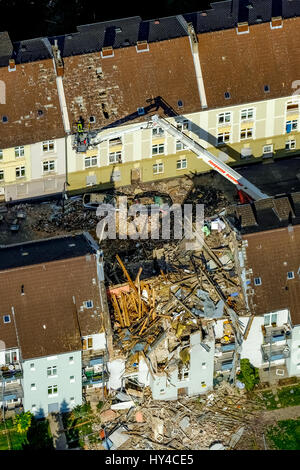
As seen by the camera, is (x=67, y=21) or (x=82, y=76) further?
(x=67, y=21)

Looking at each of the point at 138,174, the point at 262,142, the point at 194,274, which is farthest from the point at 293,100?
the point at 194,274

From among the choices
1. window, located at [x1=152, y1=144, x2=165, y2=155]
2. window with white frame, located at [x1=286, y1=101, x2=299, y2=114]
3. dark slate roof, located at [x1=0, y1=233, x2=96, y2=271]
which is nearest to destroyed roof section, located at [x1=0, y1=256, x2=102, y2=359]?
dark slate roof, located at [x1=0, y1=233, x2=96, y2=271]

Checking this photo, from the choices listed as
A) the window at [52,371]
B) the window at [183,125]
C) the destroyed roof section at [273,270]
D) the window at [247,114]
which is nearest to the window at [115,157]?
the window at [183,125]

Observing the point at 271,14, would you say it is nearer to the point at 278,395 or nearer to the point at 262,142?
the point at 262,142

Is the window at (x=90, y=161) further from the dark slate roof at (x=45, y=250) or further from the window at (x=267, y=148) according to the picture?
the window at (x=267, y=148)

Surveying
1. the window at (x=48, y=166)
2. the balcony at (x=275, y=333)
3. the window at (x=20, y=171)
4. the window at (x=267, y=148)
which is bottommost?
the balcony at (x=275, y=333)

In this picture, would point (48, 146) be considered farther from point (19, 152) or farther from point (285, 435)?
point (285, 435)
